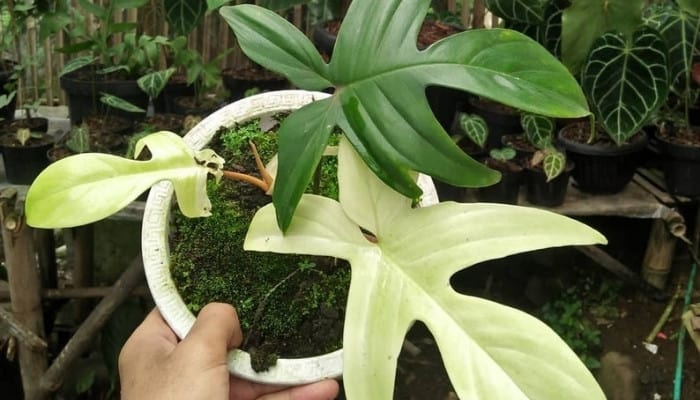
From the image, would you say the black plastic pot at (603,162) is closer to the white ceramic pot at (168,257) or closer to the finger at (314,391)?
the white ceramic pot at (168,257)

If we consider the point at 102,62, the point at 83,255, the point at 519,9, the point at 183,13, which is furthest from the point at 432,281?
the point at 102,62

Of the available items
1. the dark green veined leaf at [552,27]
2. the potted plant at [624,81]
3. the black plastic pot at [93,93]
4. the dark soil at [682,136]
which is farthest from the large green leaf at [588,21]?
the black plastic pot at [93,93]

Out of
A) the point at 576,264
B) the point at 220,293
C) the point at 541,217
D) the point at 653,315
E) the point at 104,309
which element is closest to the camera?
the point at 541,217

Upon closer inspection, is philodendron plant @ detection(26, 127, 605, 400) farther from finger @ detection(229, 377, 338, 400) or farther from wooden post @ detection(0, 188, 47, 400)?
wooden post @ detection(0, 188, 47, 400)

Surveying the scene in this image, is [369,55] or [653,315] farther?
[653,315]

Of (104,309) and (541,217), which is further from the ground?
(541,217)

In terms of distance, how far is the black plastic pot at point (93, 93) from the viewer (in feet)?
6.45

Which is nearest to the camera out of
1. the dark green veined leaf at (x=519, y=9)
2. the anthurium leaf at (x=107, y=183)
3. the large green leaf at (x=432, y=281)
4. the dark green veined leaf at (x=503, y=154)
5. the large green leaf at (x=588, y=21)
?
the large green leaf at (x=432, y=281)

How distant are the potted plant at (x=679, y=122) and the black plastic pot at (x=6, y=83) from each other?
1.89 meters

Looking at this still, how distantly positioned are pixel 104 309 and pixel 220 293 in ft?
3.40

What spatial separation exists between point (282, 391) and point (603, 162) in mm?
1267

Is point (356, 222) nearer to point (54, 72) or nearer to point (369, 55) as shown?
point (369, 55)

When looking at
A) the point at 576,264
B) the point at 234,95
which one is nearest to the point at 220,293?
the point at 234,95

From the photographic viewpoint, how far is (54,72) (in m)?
2.55
